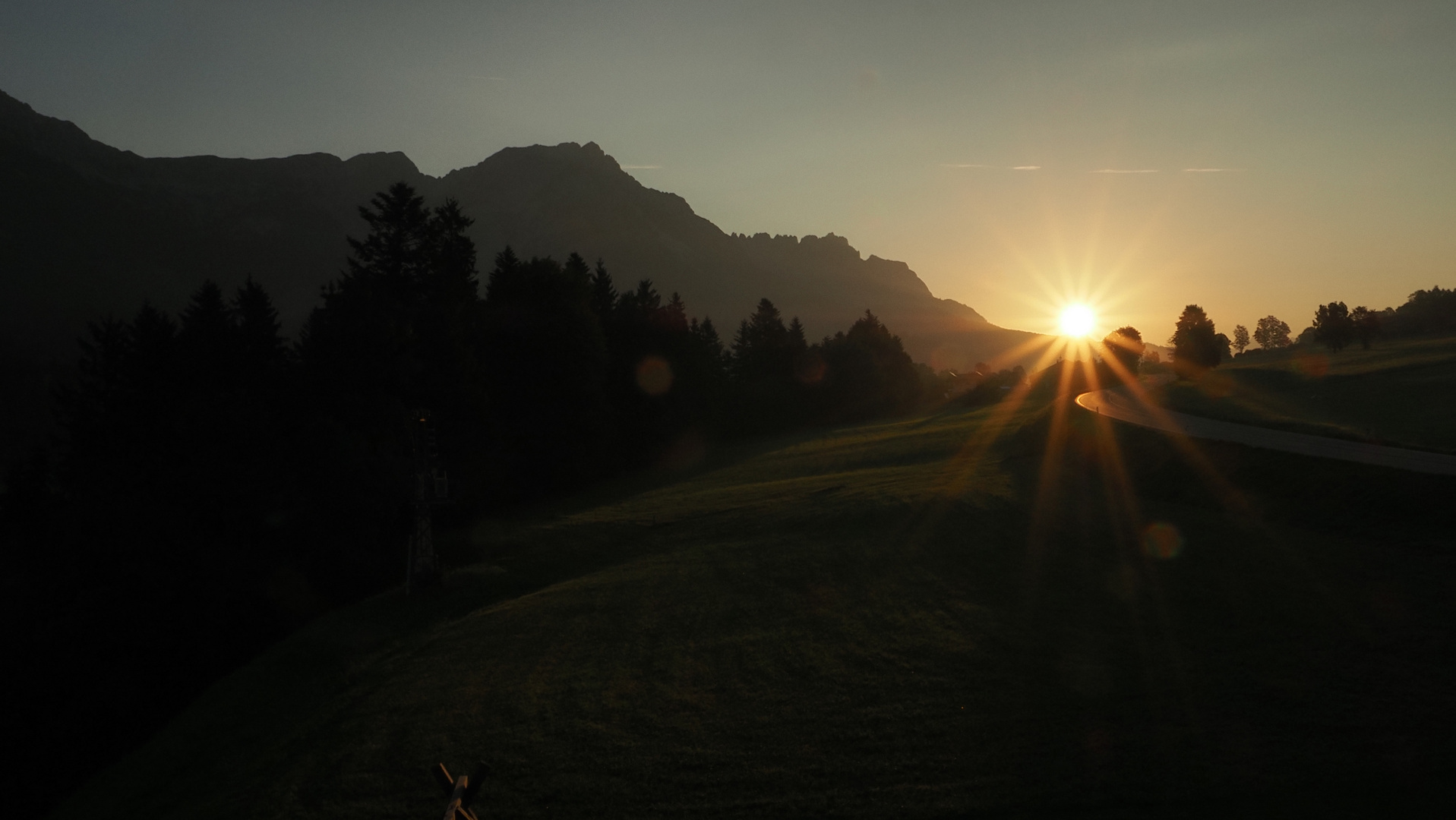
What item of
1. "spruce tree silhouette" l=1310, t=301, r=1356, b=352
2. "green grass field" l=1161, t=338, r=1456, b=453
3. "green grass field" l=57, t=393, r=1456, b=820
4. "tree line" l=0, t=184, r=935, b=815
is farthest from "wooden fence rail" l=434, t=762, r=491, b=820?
"spruce tree silhouette" l=1310, t=301, r=1356, b=352

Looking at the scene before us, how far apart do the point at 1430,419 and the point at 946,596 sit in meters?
42.0

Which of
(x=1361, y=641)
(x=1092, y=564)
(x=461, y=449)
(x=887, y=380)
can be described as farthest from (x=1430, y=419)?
(x=887, y=380)

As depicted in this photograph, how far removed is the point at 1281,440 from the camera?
43094 mm

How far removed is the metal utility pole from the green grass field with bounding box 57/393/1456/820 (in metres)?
1.41

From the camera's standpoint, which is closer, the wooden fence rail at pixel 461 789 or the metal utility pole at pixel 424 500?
the wooden fence rail at pixel 461 789

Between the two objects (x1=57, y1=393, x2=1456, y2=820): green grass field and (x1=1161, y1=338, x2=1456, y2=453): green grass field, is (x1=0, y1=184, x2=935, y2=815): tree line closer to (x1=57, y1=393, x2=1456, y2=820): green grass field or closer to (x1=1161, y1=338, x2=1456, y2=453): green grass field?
(x1=57, y1=393, x2=1456, y2=820): green grass field

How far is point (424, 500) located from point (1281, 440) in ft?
153

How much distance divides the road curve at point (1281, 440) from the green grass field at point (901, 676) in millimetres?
2325

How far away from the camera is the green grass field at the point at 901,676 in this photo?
50.0ft

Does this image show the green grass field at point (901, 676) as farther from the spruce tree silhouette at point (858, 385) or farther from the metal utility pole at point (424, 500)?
the spruce tree silhouette at point (858, 385)

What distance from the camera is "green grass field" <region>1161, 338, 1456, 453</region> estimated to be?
149ft

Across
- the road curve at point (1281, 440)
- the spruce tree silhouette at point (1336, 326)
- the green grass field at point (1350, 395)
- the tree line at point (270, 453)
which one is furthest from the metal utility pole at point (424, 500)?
the spruce tree silhouette at point (1336, 326)

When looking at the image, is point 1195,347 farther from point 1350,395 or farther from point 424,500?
point 424,500

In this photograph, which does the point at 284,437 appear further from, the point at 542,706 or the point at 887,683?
the point at 887,683
